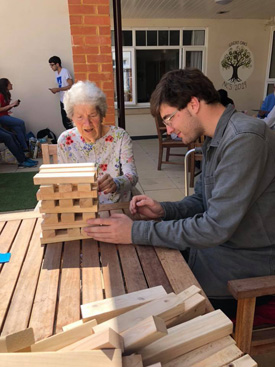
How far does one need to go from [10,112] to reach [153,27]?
4399mm

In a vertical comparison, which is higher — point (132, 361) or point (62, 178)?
point (62, 178)

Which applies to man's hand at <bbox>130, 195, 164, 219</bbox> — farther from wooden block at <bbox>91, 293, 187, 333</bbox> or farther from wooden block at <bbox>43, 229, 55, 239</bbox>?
wooden block at <bbox>91, 293, 187, 333</bbox>

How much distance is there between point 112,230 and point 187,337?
1.92ft

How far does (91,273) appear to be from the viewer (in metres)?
1.06

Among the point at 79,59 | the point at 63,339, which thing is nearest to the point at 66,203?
the point at 63,339

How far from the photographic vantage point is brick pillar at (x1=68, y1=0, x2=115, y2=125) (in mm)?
2754

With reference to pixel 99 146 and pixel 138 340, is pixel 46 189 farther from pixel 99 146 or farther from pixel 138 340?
pixel 99 146

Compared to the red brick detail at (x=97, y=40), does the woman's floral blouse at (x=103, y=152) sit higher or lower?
lower

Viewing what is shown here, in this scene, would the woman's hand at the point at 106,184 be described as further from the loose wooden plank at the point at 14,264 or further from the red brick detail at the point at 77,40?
the red brick detail at the point at 77,40

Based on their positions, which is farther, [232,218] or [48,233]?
[48,233]

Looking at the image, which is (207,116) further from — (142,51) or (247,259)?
(142,51)

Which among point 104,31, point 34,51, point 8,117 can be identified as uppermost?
point 34,51

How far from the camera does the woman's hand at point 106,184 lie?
65.6 inches

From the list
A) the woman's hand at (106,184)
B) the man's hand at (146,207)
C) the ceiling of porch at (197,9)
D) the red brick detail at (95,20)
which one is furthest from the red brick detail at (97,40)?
the ceiling of porch at (197,9)
